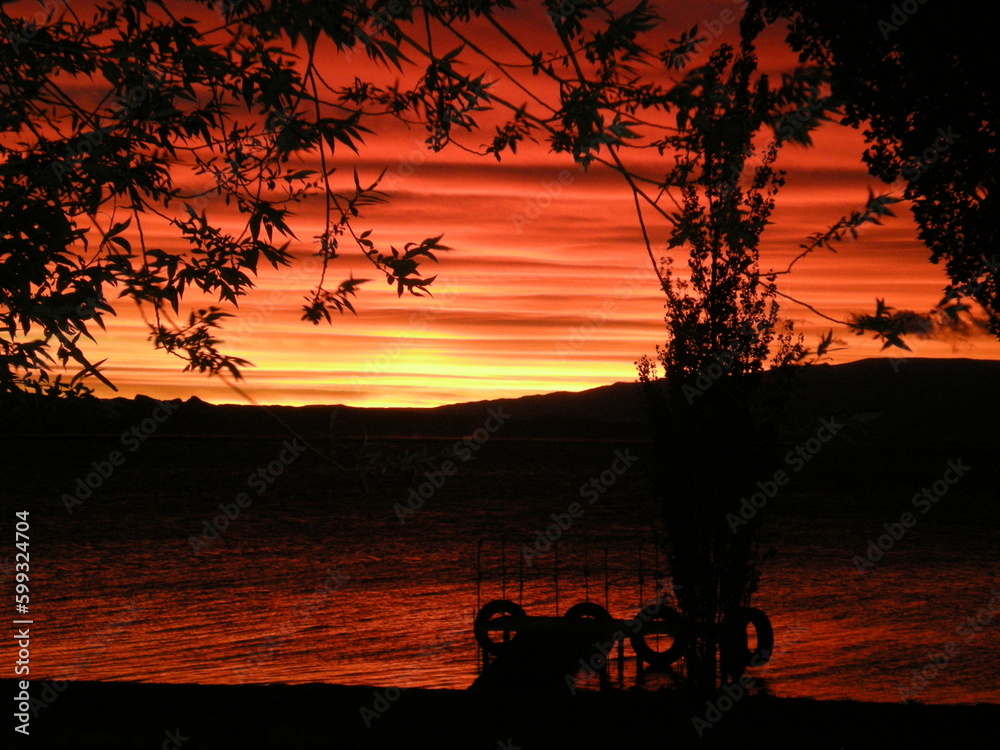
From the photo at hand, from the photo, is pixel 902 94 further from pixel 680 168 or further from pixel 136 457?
pixel 136 457

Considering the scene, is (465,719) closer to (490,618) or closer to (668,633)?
(668,633)

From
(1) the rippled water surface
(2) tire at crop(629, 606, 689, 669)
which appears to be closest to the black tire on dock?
(2) tire at crop(629, 606, 689, 669)

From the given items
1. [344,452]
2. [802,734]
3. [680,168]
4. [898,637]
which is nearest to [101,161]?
[344,452]

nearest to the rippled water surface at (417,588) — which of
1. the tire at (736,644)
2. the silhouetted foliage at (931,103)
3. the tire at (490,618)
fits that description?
the tire at (490,618)

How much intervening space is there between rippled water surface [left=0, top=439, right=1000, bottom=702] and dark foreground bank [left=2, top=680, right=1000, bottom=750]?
2837 millimetres

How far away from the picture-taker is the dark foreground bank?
9156mm

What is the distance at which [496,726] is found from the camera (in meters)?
9.98

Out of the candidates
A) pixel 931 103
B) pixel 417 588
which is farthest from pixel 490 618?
pixel 417 588

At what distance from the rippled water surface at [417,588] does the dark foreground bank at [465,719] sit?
284 centimetres

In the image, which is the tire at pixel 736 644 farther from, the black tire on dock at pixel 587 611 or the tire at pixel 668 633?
the black tire on dock at pixel 587 611

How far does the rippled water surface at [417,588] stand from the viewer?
835 inches

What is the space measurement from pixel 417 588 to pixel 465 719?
2673 centimetres

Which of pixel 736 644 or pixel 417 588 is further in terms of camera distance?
pixel 417 588

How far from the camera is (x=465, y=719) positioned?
1011 centimetres
